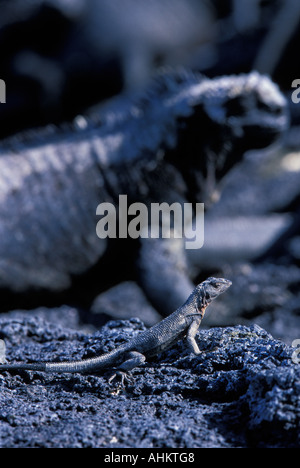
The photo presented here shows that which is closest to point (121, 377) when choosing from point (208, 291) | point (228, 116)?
point (208, 291)

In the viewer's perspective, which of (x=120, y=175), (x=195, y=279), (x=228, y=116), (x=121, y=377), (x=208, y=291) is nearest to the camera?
(x=121, y=377)

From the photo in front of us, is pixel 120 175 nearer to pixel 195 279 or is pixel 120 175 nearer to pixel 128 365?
pixel 195 279

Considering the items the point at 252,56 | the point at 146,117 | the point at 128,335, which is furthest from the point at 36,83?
the point at 128,335

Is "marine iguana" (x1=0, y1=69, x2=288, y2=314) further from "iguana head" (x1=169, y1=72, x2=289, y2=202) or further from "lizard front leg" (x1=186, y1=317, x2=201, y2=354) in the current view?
"lizard front leg" (x1=186, y1=317, x2=201, y2=354)

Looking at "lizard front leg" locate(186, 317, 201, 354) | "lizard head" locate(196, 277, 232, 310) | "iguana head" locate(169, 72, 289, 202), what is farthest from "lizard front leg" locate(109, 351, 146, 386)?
"iguana head" locate(169, 72, 289, 202)

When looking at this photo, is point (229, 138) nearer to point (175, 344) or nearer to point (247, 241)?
point (247, 241)
